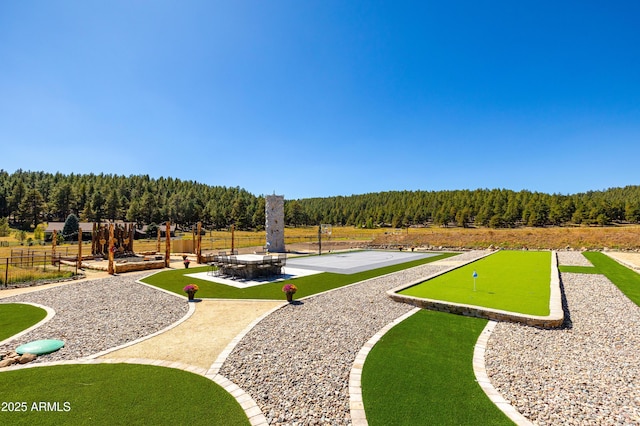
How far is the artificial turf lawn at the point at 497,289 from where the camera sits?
11.1 m

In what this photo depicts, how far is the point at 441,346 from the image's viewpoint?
7930 mm

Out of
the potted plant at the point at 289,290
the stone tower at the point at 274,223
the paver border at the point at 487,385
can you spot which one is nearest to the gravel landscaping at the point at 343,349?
the paver border at the point at 487,385

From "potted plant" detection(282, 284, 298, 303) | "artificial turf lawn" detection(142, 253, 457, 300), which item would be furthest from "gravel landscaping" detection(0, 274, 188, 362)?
"potted plant" detection(282, 284, 298, 303)

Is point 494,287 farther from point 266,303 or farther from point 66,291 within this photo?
point 66,291

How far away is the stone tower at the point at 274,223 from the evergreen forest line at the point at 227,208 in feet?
207

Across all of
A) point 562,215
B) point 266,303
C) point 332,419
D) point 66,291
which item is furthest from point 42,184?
point 562,215

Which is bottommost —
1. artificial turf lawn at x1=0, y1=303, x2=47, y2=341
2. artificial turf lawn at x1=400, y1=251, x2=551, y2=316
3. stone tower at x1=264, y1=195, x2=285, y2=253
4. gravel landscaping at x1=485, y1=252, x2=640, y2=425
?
gravel landscaping at x1=485, y1=252, x2=640, y2=425

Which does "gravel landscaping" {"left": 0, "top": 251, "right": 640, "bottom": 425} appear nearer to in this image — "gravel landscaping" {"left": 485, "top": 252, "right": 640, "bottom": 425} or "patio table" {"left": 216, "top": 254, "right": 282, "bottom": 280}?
"gravel landscaping" {"left": 485, "top": 252, "right": 640, "bottom": 425}

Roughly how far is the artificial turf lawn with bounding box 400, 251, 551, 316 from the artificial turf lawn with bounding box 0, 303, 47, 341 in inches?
537

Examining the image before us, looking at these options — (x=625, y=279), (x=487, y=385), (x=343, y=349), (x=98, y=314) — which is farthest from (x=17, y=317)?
(x=625, y=279)

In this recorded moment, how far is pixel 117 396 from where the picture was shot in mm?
5477

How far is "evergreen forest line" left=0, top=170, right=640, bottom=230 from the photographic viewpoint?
83.8 m

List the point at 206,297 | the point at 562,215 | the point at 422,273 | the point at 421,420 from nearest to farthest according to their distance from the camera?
the point at 421,420
the point at 206,297
the point at 422,273
the point at 562,215

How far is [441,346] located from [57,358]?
9.53 m
